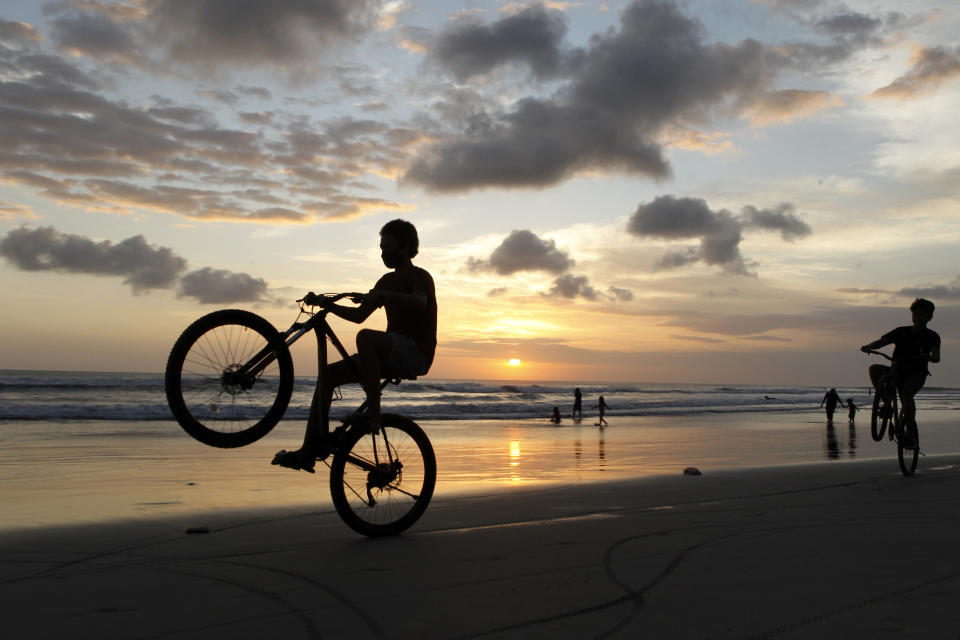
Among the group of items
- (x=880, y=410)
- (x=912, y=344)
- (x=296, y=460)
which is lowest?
(x=296, y=460)

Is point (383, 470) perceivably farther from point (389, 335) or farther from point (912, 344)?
point (912, 344)

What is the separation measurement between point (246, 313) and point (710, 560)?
3383 millimetres

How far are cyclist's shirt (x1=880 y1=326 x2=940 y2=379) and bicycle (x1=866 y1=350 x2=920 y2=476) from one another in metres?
0.14

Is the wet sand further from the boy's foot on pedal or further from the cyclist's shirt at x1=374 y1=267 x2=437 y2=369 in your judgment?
the cyclist's shirt at x1=374 y1=267 x2=437 y2=369

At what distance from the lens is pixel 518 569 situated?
4.02 meters

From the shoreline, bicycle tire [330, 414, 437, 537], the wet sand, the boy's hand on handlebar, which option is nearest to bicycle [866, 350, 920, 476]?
the shoreline

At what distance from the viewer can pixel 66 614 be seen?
326 cm

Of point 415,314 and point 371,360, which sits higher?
point 415,314

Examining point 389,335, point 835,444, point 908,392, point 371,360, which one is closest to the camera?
point 371,360

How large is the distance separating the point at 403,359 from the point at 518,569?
189cm

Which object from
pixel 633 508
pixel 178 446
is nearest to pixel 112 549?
pixel 633 508

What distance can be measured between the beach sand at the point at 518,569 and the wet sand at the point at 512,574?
16 millimetres

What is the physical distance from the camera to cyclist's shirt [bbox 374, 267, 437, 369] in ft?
17.7

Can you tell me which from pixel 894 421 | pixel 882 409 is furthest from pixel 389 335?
pixel 894 421
